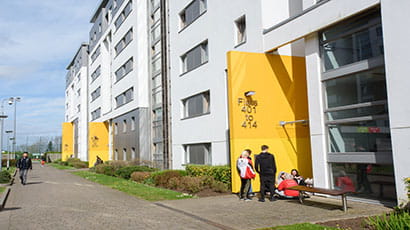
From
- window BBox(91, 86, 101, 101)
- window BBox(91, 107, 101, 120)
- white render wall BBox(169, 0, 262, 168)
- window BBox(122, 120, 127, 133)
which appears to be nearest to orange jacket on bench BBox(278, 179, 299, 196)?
white render wall BBox(169, 0, 262, 168)

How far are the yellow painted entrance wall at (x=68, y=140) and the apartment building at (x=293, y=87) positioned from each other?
48.4 metres

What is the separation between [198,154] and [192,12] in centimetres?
779

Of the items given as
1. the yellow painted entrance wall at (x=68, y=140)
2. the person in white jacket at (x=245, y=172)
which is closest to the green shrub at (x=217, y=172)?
the person in white jacket at (x=245, y=172)

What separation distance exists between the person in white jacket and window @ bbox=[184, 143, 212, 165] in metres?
6.77

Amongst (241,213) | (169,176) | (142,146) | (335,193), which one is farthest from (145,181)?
(335,193)

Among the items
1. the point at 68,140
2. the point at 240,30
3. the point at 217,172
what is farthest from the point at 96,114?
the point at 217,172

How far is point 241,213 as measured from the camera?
9734 mm

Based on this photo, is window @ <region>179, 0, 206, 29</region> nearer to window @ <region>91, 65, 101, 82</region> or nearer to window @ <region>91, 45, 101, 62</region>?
window @ <region>91, 45, 101, 62</region>

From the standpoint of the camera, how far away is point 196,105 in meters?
20.5

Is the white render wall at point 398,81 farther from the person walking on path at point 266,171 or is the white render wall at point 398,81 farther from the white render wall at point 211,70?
the white render wall at point 211,70

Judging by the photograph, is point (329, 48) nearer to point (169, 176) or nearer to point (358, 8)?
point (358, 8)

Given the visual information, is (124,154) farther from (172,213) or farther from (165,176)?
(172,213)

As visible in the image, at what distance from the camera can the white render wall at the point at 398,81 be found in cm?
909

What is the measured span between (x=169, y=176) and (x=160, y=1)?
537 inches
